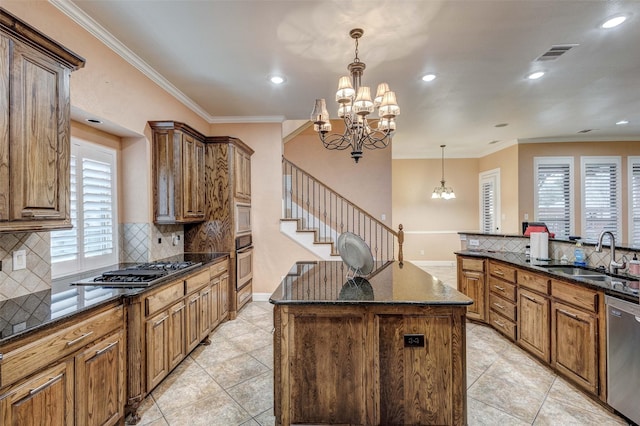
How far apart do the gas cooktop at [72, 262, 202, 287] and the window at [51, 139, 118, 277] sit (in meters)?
0.38

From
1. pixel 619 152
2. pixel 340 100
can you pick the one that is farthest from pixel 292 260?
pixel 619 152

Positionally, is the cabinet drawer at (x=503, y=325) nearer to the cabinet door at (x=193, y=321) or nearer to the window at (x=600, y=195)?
the cabinet door at (x=193, y=321)

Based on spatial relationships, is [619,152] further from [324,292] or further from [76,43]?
[76,43]

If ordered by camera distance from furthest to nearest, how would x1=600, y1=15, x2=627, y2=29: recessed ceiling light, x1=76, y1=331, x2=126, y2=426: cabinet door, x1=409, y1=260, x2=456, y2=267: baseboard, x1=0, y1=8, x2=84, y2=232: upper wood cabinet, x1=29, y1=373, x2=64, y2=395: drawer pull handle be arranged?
1. x1=409, y1=260, x2=456, y2=267: baseboard
2. x1=600, y1=15, x2=627, y2=29: recessed ceiling light
3. x1=76, y1=331, x2=126, y2=426: cabinet door
4. x1=0, y1=8, x2=84, y2=232: upper wood cabinet
5. x1=29, y1=373, x2=64, y2=395: drawer pull handle

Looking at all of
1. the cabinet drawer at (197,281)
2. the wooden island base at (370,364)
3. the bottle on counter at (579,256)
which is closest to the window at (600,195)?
the bottle on counter at (579,256)

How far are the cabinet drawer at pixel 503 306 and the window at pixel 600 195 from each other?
4.79 meters

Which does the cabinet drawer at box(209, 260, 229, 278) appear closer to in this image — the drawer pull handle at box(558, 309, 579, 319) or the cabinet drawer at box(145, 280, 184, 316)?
the cabinet drawer at box(145, 280, 184, 316)

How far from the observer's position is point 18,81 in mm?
1710

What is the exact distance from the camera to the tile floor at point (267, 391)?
231cm

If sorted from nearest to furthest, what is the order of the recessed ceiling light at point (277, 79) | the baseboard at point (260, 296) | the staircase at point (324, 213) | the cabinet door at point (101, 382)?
the cabinet door at point (101, 382) → the recessed ceiling light at point (277, 79) → the baseboard at point (260, 296) → the staircase at point (324, 213)

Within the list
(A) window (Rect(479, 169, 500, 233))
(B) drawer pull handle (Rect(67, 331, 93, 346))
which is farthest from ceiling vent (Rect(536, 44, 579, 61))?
(A) window (Rect(479, 169, 500, 233))

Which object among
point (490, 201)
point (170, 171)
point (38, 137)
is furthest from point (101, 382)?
point (490, 201)

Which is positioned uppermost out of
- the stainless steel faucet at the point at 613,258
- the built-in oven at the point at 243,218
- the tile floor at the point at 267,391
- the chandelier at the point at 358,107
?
the chandelier at the point at 358,107

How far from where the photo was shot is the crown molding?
2422 millimetres
